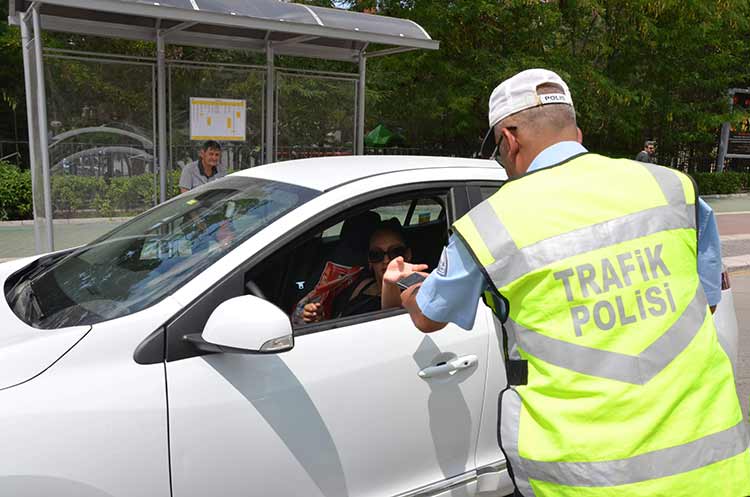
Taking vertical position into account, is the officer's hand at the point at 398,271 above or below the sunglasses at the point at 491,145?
below

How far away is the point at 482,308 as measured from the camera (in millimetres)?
2654

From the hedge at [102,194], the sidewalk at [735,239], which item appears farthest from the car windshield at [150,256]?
the sidewalk at [735,239]

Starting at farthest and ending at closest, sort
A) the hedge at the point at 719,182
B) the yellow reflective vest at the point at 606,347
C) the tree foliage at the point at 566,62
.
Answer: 1. the hedge at the point at 719,182
2. the tree foliage at the point at 566,62
3. the yellow reflective vest at the point at 606,347

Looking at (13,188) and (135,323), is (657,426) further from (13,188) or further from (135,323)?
(13,188)

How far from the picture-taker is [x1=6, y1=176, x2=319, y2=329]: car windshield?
222 centimetres

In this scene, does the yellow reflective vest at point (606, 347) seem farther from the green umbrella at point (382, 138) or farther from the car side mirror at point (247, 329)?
the green umbrella at point (382, 138)

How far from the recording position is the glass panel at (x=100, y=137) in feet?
24.0

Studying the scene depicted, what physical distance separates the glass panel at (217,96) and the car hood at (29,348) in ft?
19.3

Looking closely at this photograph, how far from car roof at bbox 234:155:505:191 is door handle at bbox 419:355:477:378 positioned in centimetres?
79

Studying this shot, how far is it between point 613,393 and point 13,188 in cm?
1288

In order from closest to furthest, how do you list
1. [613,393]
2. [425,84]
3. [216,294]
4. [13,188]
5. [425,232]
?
[613,393]
[216,294]
[425,232]
[13,188]
[425,84]

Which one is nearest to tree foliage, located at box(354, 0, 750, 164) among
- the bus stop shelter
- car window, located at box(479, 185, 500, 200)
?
the bus stop shelter

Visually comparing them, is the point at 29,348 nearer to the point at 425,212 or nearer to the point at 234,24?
the point at 425,212

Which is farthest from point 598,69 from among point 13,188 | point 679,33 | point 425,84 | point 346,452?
point 346,452
